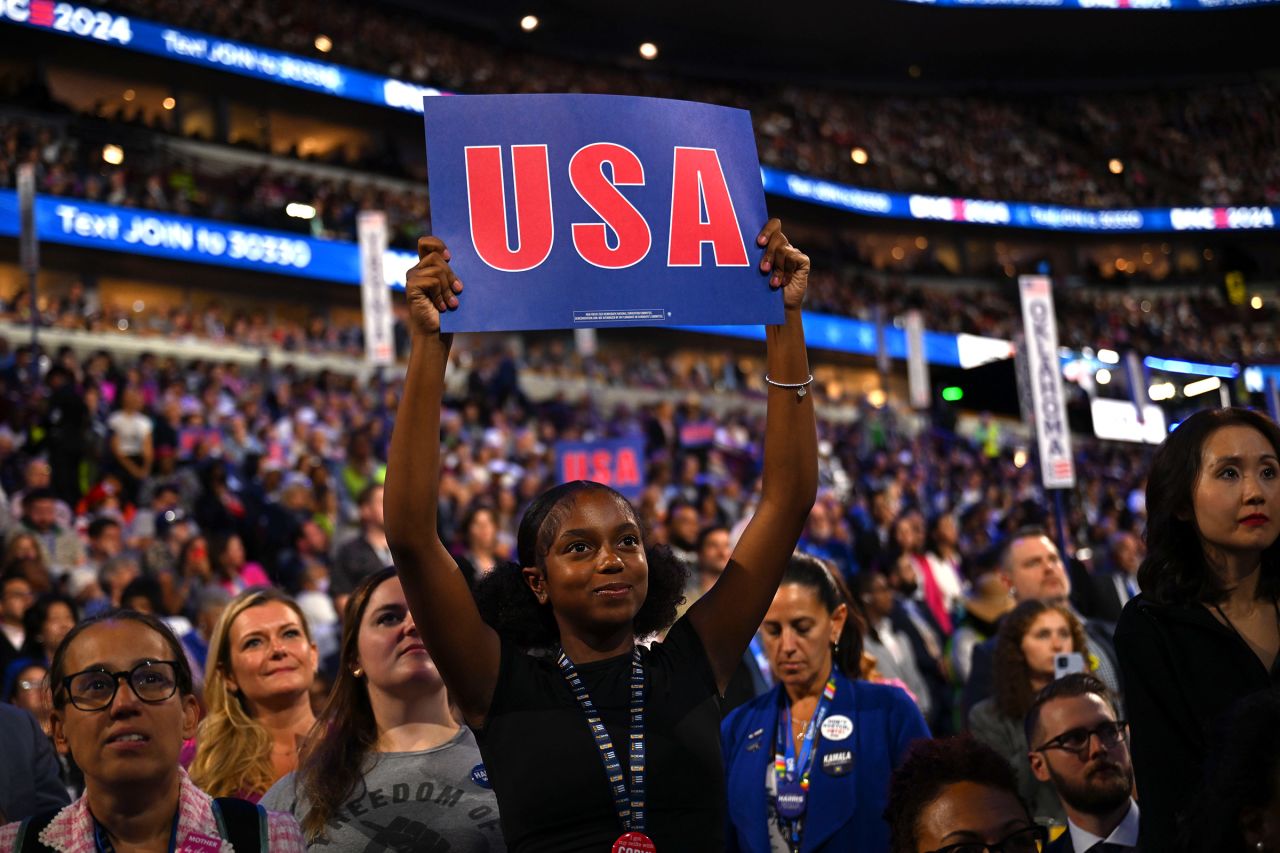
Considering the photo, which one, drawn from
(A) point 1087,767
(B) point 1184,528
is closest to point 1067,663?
(A) point 1087,767

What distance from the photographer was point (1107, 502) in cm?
1948

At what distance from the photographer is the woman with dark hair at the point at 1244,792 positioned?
6.67 ft

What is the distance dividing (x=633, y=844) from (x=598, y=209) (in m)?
1.21

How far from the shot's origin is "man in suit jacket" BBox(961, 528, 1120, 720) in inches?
203

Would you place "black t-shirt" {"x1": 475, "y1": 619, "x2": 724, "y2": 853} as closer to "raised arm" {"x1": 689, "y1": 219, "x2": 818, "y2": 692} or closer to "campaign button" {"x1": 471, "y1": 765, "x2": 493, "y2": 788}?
"raised arm" {"x1": 689, "y1": 219, "x2": 818, "y2": 692}

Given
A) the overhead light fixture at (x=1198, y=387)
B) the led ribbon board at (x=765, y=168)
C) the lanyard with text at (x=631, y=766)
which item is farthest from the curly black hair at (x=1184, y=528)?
the led ribbon board at (x=765, y=168)

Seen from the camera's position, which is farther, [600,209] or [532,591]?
[600,209]

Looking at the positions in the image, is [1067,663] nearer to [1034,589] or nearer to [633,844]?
[1034,589]

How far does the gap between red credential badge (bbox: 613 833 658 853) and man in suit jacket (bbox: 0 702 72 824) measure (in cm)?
174

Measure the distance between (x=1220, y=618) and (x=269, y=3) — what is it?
1089 inches

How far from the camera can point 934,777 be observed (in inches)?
108

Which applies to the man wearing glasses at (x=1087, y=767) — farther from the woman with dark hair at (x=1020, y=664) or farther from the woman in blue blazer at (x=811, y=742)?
the woman with dark hair at (x=1020, y=664)

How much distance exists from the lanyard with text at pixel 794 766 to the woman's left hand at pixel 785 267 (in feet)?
3.99

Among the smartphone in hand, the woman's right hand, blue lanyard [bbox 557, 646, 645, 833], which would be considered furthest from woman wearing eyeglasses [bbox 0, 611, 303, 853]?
the smartphone in hand
